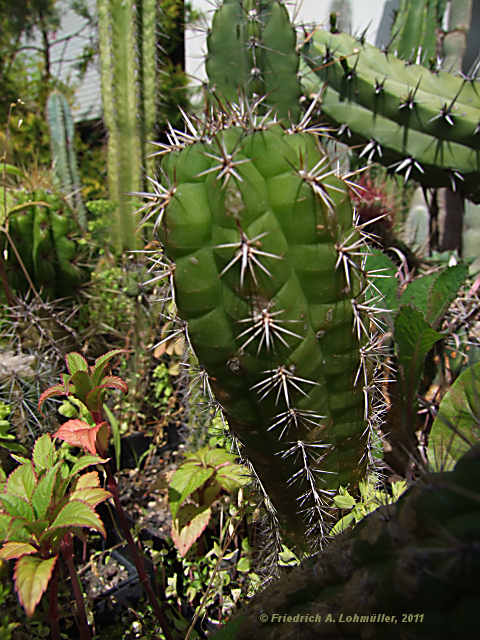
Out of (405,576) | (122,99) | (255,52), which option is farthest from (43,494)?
(122,99)

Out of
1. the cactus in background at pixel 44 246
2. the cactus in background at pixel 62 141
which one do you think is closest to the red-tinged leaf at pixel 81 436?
the cactus in background at pixel 44 246

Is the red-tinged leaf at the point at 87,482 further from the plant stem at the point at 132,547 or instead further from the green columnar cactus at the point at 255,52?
the green columnar cactus at the point at 255,52

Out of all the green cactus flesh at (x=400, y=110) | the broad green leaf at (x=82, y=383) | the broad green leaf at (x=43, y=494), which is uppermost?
the green cactus flesh at (x=400, y=110)

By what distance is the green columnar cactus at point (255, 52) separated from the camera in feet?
7.34

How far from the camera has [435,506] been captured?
493mm

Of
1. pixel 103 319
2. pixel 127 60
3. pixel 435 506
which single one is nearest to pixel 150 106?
pixel 127 60

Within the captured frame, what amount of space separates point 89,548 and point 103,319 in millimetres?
1267

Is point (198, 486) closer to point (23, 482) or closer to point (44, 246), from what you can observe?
point (23, 482)

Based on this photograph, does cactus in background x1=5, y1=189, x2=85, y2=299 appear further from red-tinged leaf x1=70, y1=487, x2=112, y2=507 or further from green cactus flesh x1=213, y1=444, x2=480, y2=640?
green cactus flesh x1=213, y1=444, x2=480, y2=640

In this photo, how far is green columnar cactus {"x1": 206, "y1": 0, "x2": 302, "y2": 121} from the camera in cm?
224

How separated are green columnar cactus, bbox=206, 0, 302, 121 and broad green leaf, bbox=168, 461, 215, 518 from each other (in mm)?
1692

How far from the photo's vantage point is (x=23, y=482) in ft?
3.18

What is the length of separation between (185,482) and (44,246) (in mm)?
1423

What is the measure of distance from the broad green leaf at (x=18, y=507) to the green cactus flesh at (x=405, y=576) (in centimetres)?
49
